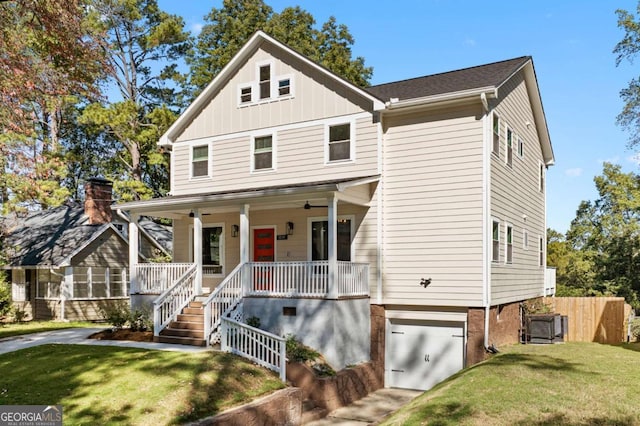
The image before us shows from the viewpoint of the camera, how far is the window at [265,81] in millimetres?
17016

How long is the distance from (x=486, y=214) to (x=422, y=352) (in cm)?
412

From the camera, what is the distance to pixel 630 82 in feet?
95.2

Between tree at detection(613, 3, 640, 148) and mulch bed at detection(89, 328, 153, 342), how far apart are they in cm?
2627

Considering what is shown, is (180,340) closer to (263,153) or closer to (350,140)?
(263,153)

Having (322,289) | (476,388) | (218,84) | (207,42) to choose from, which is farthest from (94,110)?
(476,388)

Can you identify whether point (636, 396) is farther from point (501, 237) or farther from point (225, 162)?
point (225, 162)

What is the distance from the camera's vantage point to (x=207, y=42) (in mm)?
33312

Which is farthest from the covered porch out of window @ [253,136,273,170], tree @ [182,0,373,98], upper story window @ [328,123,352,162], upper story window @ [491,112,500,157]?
tree @ [182,0,373,98]

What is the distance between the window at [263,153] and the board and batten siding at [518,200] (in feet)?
21.6

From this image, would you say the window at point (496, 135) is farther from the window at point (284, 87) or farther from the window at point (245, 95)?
the window at point (245, 95)

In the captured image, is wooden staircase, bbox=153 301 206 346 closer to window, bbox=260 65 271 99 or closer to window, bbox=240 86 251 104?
window, bbox=240 86 251 104

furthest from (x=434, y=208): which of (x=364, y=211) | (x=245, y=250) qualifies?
(x=245, y=250)

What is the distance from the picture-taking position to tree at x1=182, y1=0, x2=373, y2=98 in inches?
1266

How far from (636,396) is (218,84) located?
14272 millimetres
